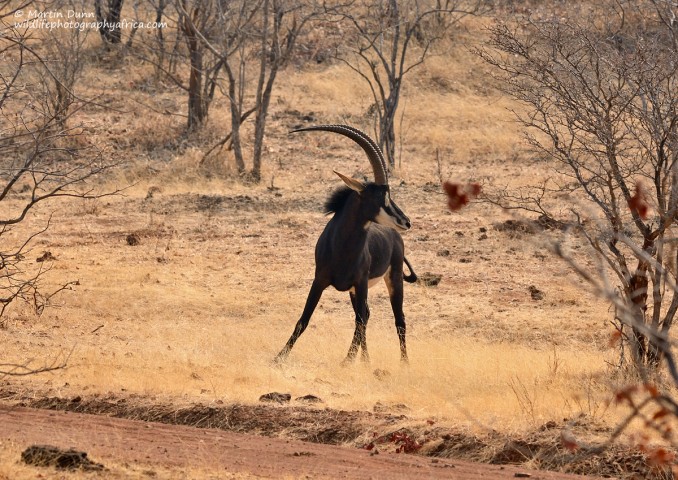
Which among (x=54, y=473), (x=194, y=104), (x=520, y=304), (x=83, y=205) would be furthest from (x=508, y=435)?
(x=194, y=104)

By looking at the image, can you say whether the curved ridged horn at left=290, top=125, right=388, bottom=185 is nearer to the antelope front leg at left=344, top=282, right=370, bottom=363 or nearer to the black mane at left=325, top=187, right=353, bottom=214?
the black mane at left=325, top=187, right=353, bottom=214

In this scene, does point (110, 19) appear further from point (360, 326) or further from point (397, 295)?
point (360, 326)

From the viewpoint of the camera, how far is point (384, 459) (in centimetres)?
776

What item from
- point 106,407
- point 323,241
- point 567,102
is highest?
point 567,102

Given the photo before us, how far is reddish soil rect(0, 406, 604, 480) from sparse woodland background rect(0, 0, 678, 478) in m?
0.93

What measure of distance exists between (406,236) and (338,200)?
283 inches

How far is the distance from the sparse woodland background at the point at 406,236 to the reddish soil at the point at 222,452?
0.93 m

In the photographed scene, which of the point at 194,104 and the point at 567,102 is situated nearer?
the point at 567,102

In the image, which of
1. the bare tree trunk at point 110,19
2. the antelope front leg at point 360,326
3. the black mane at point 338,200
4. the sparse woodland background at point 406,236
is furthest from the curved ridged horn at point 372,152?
the bare tree trunk at point 110,19

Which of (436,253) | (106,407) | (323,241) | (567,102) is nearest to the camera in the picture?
(106,407)

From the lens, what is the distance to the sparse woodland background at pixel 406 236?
31.7 feet

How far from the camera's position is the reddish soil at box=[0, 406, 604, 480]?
733cm

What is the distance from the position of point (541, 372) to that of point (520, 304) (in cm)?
496

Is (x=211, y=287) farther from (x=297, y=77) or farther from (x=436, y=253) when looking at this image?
(x=297, y=77)
